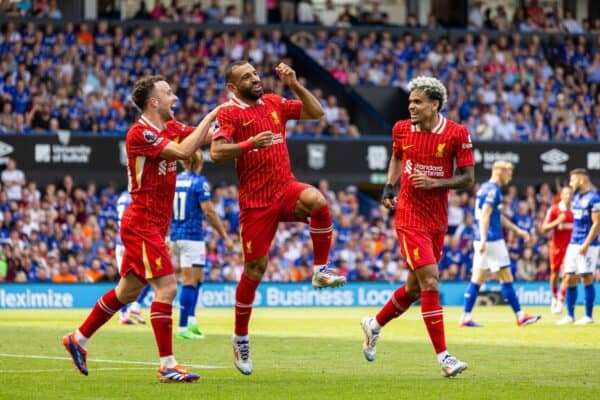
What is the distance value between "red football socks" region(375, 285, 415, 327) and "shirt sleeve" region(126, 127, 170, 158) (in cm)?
289

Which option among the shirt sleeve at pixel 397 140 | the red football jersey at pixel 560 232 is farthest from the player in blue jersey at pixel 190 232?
the red football jersey at pixel 560 232

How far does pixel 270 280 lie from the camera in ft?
104

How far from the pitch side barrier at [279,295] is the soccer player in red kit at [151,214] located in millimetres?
17206

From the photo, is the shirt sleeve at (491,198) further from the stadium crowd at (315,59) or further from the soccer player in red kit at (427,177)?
the stadium crowd at (315,59)

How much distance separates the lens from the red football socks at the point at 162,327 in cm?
1163

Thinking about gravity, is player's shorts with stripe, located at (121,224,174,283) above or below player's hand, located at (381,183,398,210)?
below

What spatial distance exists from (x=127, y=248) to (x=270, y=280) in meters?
20.0

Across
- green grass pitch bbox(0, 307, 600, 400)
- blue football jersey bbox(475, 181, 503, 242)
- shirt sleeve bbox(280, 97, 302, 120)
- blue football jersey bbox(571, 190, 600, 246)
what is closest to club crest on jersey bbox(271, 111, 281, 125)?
shirt sleeve bbox(280, 97, 302, 120)

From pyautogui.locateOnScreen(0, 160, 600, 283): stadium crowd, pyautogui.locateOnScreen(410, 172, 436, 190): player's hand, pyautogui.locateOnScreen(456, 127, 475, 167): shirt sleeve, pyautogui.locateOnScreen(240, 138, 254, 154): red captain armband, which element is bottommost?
pyautogui.locateOnScreen(0, 160, 600, 283): stadium crowd

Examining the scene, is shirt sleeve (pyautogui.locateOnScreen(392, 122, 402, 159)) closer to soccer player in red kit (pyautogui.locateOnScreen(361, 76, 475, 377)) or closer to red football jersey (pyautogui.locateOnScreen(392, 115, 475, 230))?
soccer player in red kit (pyautogui.locateOnScreen(361, 76, 475, 377))

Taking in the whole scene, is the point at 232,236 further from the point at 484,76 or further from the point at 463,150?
the point at 463,150

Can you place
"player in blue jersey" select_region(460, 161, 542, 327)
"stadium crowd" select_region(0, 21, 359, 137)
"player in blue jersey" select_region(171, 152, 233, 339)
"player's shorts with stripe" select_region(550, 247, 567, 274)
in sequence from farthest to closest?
"stadium crowd" select_region(0, 21, 359, 137)
"player's shorts with stripe" select_region(550, 247, 567, 274)
"player in blue jersey" select_region(460, 161, 542, 327)
"player in blue jersey" select_region(171, 152, 233, 339)

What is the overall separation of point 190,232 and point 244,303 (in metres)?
6.30

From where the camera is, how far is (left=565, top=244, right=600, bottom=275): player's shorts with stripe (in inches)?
867
